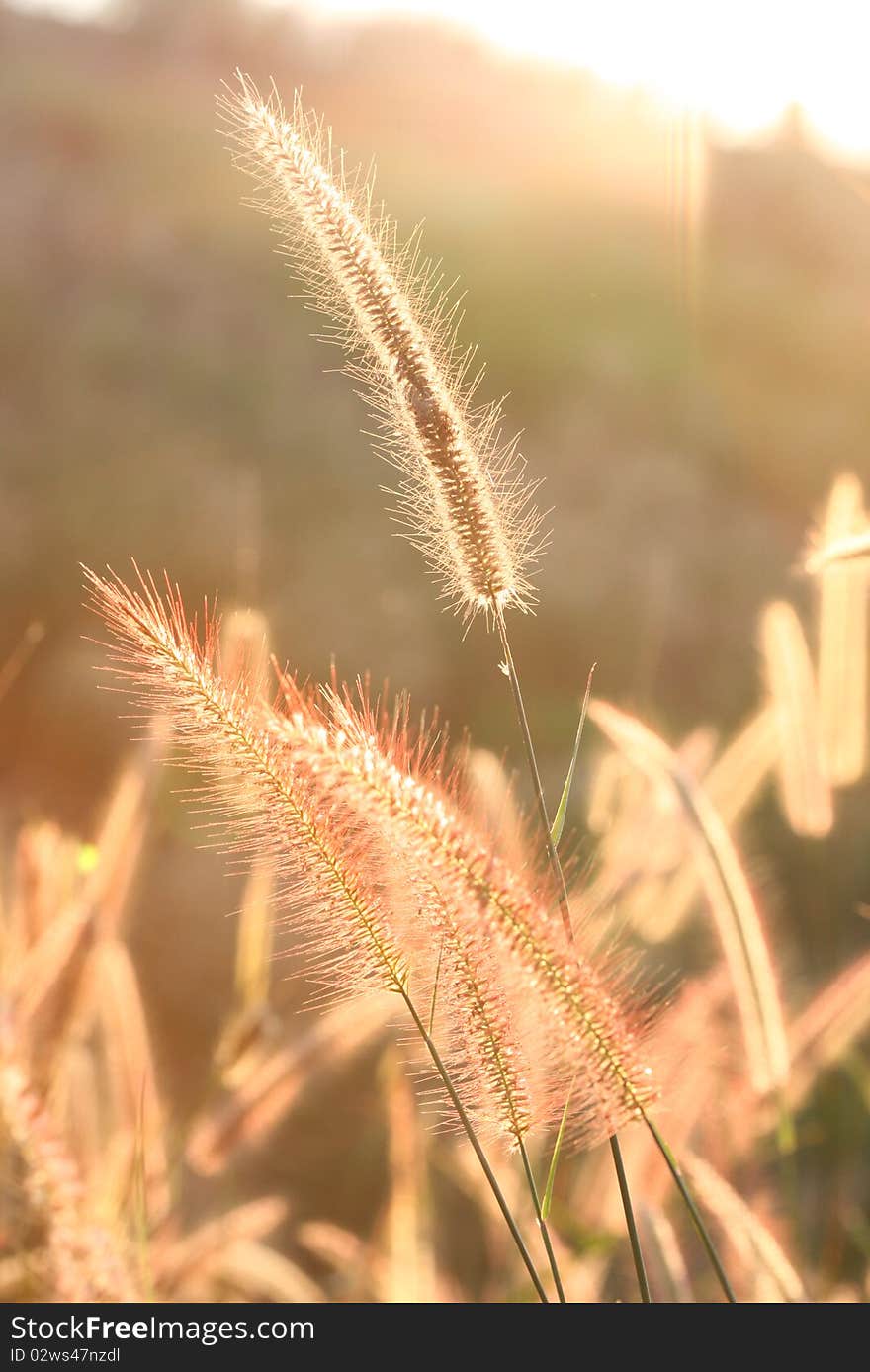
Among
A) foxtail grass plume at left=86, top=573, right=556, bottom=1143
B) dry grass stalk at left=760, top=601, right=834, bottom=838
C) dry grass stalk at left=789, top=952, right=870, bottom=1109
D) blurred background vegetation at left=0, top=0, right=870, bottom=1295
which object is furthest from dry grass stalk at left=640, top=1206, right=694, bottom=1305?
blurred background vegetation at left=0, top=0, right=870, bottom=1295

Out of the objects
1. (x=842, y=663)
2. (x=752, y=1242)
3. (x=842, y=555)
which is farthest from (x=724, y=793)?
(x=842, y=555)

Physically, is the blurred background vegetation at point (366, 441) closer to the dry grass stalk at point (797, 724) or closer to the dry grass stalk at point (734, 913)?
the dry grass stalk at point (797, 724)

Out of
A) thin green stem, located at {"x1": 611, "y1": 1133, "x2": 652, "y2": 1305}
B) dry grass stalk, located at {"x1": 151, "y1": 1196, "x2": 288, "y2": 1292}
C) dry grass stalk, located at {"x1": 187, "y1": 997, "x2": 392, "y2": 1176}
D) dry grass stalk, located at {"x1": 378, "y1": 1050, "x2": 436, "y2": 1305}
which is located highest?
thin green stem, located at {"x1": 611, "y1": 1133, "x2": 652, "y2": 1305}

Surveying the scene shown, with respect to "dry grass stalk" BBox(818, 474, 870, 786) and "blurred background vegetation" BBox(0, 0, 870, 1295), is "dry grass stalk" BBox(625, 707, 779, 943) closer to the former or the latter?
"dry grass stalk" BBox(818, 474, 870, 786)

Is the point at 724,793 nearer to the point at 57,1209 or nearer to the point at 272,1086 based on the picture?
the point at 272,1086

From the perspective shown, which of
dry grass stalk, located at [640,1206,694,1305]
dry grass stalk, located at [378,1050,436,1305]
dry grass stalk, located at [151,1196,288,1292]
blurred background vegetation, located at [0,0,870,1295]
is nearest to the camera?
dry grass stalk, located at [640,1206,694,1305]

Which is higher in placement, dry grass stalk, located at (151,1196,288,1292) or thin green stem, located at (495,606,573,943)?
thin green stem, located at (495,606,573,943)

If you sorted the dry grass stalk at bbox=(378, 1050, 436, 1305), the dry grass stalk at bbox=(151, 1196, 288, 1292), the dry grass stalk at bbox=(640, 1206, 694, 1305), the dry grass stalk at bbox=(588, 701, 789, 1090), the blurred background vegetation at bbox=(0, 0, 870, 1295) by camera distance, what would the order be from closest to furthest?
the dry grass stalk at bbox=(640, 1206, 694, 1305) < the dry grass stalk at bbox=(588, 701, 789, 1090) < the dry grass stalk at bbox=(151, 1196, 288, 1292) < the dry grass stalk at bbox=(378, 1050, 436, 1305) < the blurred background vegetation at bbox=(0, 0, 870, 1295)
